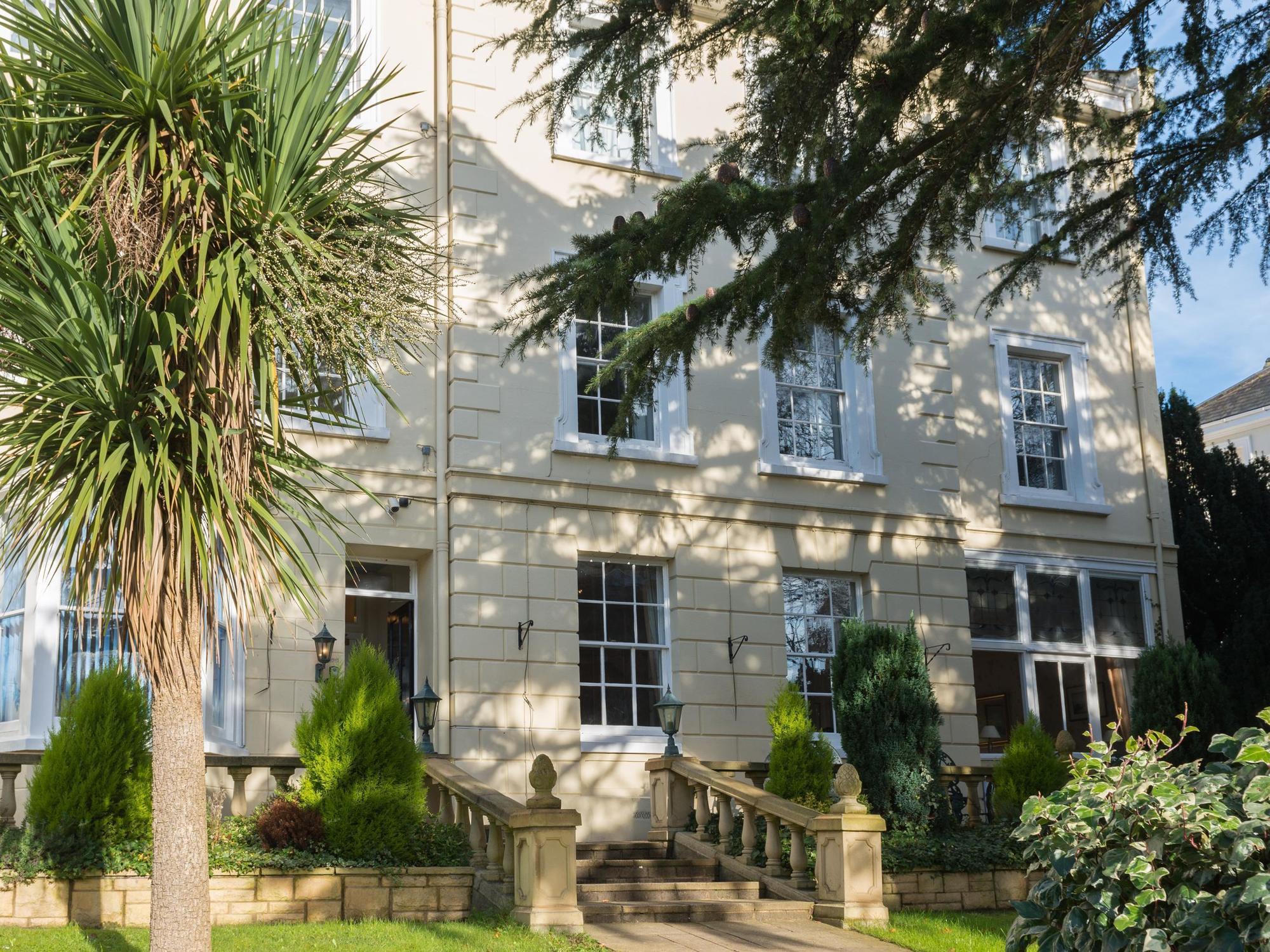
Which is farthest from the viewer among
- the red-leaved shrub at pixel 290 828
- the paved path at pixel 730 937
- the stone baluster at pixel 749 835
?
the stone baluster at pixel 749 835

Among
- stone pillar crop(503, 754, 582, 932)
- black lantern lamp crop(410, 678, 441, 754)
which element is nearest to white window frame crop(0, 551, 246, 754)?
black lantern lamp crop(410, 678, 441, 754)

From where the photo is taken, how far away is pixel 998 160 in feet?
31.7

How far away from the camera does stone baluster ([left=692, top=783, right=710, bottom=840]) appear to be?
540 inches

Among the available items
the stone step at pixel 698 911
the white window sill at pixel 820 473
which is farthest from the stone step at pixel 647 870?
the white window sill at pixel 820 473

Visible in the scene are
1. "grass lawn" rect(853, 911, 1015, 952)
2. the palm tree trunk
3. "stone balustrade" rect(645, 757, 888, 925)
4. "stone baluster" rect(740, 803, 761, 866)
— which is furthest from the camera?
"stone baluster" rect(740, 803, 761, 866)

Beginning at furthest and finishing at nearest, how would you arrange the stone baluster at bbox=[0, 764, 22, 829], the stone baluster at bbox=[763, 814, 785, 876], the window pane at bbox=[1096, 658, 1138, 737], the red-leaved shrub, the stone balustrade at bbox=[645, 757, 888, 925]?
the window pane at bbox=[1096, 658, 1138, 737] < the stone baluster at bbox=[763, 814, 785, 876] < the stone balustrade at bbox=[645, 757, 888, 925] < the red-leaved shrub < the stone baluster at bbox=[0, 764, 22, 829]

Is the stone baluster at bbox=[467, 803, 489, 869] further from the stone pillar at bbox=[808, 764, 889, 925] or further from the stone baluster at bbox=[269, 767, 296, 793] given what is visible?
the stone pillar at bbox=[808, 764, 889, 925]

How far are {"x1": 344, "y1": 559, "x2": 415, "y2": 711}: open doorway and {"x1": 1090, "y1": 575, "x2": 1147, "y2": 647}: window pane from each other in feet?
29.9

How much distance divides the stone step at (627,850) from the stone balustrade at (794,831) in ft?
0.38

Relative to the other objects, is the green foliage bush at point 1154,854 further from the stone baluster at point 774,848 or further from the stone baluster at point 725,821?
the stone baluster at point 725,821

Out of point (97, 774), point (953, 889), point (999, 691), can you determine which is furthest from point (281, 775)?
point (999, 691)

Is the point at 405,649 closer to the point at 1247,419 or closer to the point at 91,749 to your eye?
the point at 91,749

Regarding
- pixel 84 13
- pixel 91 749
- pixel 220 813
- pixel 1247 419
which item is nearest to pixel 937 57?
pixel 84 13

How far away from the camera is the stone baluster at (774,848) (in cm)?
1238
